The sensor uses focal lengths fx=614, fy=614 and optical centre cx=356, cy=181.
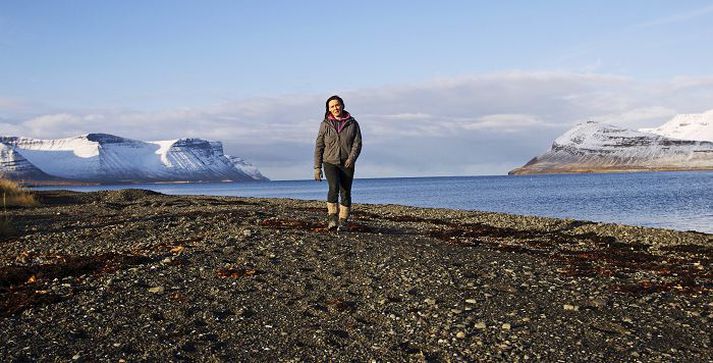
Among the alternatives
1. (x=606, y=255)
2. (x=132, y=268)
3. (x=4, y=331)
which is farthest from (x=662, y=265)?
(x=4, y=331)

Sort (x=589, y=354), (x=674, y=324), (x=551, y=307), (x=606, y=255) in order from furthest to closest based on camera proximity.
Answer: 1. (x=606, y=255)
2. (x=551, y=307)
3. (x=674, y=324)
4. (x=589, y=354)

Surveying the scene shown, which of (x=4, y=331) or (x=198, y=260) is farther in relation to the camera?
(x=198, y=260)

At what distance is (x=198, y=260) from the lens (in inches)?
545

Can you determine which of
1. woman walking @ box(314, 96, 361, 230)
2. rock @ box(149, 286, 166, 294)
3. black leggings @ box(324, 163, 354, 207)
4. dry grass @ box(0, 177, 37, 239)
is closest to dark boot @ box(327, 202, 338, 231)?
black leggings @ box(324, 163, 354, 207)

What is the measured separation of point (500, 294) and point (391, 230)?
30.8ft

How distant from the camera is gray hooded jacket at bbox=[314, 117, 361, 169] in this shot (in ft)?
55.1

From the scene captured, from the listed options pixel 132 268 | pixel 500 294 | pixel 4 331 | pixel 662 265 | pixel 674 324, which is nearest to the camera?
pixel 4 331

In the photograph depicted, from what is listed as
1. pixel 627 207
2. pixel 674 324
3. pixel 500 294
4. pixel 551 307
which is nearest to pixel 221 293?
pixel 500 294

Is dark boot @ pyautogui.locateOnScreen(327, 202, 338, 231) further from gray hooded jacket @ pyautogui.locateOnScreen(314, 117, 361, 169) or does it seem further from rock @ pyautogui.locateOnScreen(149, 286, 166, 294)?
rock @ pyautogui.locateOnScreen(149, 286, 166, 294)

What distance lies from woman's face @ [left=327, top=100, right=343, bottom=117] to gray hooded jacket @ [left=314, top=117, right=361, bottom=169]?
27cm

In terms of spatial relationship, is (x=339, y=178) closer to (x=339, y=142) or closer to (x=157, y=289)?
(x=339, y=142)

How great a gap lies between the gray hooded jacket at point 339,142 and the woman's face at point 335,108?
0.27m

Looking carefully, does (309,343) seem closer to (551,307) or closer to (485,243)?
(551,307)

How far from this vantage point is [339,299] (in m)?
10.9
